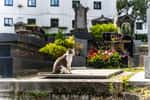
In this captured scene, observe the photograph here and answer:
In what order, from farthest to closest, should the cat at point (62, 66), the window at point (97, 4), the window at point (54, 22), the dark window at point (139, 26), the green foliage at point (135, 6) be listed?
1. the dark window at point (139, 26)
2. the window at point (97, 4)
3. the green foliage at point (135, 6)
4. the window at point (54, 22)
5. the cat at point (62, 66)

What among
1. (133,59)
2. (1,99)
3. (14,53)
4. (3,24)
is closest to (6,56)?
(14,53)

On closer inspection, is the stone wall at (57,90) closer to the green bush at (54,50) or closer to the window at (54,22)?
the green bush at (54,50)

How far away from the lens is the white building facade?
6712cm

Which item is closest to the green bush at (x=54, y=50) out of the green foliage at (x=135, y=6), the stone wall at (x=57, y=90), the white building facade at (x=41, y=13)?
the stone wall at (x=57, y=90)

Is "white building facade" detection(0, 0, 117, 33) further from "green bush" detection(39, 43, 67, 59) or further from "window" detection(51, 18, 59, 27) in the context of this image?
"green bush" detection(39, 43, 67, 59)

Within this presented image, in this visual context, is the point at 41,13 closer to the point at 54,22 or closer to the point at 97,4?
the point at 54,22

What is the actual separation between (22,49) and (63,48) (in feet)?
18.7

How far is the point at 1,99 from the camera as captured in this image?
343 inches

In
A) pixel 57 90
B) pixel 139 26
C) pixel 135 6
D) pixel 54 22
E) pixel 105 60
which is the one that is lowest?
pixel 105 60

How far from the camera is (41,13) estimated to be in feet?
223

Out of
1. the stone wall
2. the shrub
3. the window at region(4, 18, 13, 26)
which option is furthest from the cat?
the window at region(4, 18, 13, 26)

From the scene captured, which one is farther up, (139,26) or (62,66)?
(139,26)

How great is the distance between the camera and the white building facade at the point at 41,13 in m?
67.1

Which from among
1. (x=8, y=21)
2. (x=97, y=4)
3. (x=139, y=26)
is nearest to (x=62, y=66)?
(x=8, y=21)
